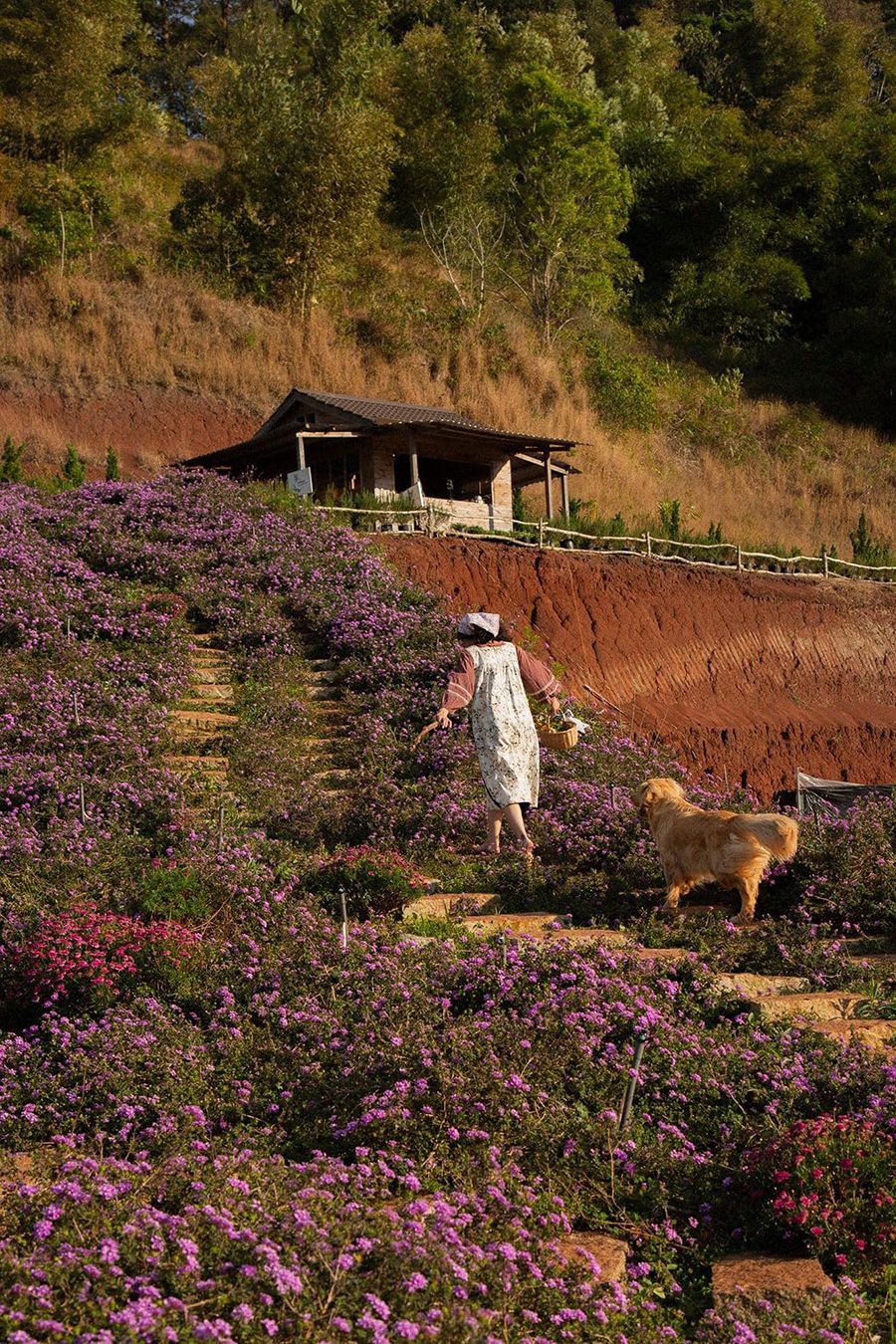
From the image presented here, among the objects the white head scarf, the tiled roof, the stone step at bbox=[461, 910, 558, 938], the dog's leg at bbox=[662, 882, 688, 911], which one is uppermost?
the tiled roof

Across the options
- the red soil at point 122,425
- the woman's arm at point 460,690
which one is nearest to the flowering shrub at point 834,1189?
the woman's arm at point 460,690

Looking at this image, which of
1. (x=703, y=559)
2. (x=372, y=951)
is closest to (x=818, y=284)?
(x=703, y=559)

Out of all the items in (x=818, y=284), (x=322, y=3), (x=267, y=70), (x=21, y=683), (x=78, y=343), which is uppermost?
(x=322, y=3)

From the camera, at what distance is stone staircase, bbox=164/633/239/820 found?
10148 mm

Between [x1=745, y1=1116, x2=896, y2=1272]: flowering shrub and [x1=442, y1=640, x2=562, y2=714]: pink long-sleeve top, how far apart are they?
16.3 feet

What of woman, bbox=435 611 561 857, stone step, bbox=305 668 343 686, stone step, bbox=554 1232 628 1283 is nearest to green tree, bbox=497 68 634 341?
stone step, bbox=305 668 343 686

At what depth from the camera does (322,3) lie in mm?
49406

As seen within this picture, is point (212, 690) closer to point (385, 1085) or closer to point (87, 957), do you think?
point (87, 957)

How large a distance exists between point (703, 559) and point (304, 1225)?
2341cm

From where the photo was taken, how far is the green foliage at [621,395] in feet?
136

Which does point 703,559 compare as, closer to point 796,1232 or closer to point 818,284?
point 796,1232

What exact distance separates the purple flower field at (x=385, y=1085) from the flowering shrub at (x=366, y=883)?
33 millimetres

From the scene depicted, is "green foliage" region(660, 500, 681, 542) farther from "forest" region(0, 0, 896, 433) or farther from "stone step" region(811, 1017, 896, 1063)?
"stone step" region(811, 1017, 896, 1063)

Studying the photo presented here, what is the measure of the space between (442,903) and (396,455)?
896 inches
